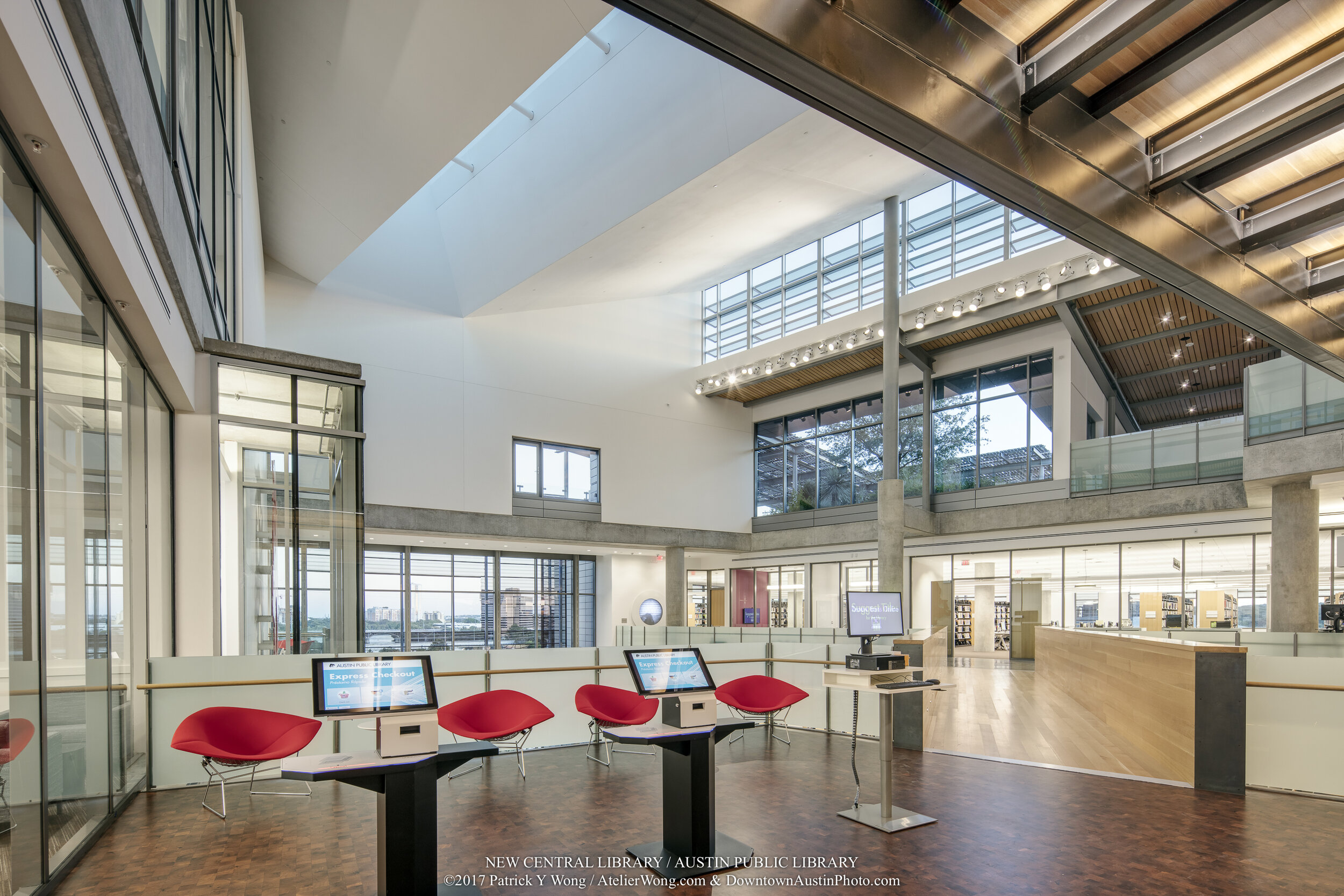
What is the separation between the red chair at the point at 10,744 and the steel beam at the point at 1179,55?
165 inches

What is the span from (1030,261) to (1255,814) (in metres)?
12.4

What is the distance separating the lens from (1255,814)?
5.30 metres

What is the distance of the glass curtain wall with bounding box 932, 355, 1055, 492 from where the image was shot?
55.9 feet

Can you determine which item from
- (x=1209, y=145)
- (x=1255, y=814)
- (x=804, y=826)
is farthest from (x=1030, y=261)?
(x=1209, y=145)

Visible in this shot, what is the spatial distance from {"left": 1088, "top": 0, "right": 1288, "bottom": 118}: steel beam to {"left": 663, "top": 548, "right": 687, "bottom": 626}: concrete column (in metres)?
19.6

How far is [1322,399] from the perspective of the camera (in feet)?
36.8

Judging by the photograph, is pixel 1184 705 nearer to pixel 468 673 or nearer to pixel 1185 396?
pixel 468 673

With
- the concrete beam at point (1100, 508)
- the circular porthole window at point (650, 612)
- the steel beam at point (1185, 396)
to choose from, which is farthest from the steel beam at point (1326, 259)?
the steel beam at point (1185, 396)

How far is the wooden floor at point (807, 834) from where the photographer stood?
13.5 ft

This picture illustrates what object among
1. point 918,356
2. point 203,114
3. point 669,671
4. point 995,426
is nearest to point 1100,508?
point 995,426

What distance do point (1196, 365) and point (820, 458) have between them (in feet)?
29.0

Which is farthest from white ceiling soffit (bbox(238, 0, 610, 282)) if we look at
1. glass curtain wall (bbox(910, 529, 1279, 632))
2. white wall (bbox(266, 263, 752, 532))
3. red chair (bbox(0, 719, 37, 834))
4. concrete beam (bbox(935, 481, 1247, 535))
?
glass curtain wall (bbox(910, 529, 1279, 632))

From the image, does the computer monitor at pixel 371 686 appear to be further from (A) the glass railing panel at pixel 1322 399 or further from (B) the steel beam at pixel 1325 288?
(A) the glass railing panel at pixel 1322 399

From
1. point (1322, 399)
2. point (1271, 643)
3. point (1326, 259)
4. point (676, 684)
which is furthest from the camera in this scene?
point (1322, 399)
